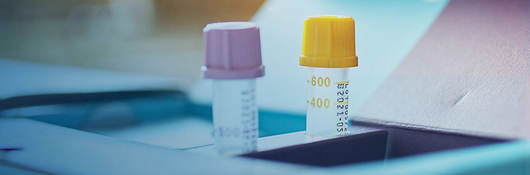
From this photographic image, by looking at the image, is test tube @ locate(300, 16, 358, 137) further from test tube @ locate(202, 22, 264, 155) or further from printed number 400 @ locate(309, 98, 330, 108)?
test tube @ locate(202, 22, 264, 155)

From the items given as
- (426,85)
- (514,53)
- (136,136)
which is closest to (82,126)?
(136,136)

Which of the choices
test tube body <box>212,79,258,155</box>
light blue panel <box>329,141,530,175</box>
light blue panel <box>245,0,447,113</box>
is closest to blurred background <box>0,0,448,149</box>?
light blue panel <box>245,0,447,113</box>

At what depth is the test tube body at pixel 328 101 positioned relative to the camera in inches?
25.5

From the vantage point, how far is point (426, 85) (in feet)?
2.49

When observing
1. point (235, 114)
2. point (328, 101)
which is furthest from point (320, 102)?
point (235, 114)

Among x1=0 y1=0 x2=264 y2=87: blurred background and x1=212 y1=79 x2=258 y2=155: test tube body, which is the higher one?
x1=0 y1=0 x2=264 y2=87: blurred background

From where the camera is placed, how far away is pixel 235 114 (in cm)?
55

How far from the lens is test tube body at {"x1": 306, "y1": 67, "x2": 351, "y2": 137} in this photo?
647mm

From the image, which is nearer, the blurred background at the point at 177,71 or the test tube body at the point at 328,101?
the test tube body at the point at 328,101

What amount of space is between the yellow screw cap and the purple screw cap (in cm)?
10

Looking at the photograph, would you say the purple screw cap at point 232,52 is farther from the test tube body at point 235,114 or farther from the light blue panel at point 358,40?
the light blue panel at point 358,40

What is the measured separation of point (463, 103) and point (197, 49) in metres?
0.71

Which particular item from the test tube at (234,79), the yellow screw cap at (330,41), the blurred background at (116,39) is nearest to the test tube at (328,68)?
the yellow screw cap at (330,41)

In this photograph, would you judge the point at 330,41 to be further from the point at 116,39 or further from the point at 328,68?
the point at 116,39
